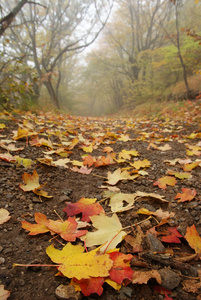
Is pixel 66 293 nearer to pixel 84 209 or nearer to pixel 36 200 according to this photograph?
pixel 84 209

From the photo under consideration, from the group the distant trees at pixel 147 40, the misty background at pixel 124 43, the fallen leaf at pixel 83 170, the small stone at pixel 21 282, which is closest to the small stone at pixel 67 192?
the fallen leaf at pixel 83 170

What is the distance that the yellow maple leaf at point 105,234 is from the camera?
65 cm

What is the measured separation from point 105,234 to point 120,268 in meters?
0.15

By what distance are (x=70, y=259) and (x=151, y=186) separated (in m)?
0.82

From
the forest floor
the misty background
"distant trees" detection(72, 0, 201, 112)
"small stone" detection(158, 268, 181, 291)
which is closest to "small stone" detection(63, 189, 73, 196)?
the forest floor

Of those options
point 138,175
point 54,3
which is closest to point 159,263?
point 138,175

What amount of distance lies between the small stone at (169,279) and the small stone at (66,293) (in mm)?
281

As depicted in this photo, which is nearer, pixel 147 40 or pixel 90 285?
pixel 90 285

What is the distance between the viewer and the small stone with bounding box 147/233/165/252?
67 cm

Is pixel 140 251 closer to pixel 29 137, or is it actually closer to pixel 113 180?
pixel 113 180

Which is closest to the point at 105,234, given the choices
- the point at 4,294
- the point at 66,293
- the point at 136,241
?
the point at 136,241

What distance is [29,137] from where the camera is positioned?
191 cm

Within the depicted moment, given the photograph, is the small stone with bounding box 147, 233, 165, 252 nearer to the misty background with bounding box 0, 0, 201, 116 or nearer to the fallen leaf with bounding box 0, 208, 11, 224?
the fallen leaf with bounding box 0, 208, 11, 224

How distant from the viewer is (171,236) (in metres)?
0.74
